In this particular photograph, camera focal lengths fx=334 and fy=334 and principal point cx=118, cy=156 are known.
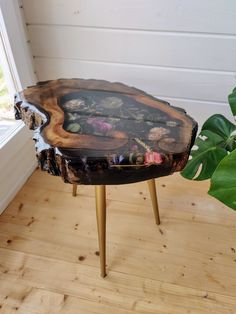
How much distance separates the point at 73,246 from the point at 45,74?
74 centimetres

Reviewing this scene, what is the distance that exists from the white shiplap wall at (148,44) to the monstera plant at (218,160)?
321 mm

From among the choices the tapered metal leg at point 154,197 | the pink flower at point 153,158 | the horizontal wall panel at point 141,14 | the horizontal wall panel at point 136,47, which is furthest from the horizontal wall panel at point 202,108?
the pink flower at point 153,158

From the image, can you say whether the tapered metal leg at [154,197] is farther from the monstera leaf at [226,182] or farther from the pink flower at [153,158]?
the monstera leaf at [226,182]

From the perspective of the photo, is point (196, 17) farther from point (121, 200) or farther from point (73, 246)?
point (73, 246)

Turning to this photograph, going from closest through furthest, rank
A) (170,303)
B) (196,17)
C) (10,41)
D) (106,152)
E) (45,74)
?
(106,152)
(170,303)
(196,17)
(10,41)
(45,74)

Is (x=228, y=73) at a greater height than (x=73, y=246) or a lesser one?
greater

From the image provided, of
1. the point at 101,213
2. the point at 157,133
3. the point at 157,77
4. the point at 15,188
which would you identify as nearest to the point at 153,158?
the point at 157,133

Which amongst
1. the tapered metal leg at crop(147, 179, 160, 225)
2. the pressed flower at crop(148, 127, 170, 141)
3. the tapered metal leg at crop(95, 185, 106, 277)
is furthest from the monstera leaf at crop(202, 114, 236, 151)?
the tapered metal leg at crop(95, 185, 106, 277)

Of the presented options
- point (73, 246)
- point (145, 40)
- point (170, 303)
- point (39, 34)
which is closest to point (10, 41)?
point (39, 34)

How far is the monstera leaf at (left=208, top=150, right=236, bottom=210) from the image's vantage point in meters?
0.70

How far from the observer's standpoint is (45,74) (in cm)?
144

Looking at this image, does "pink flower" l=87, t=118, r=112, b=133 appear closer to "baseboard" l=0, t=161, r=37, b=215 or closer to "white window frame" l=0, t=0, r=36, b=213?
"white window frame" l=0, t=0, r=36, b=213

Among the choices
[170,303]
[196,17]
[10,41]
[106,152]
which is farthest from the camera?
[10,41]

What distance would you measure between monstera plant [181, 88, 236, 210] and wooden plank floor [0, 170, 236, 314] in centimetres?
36
